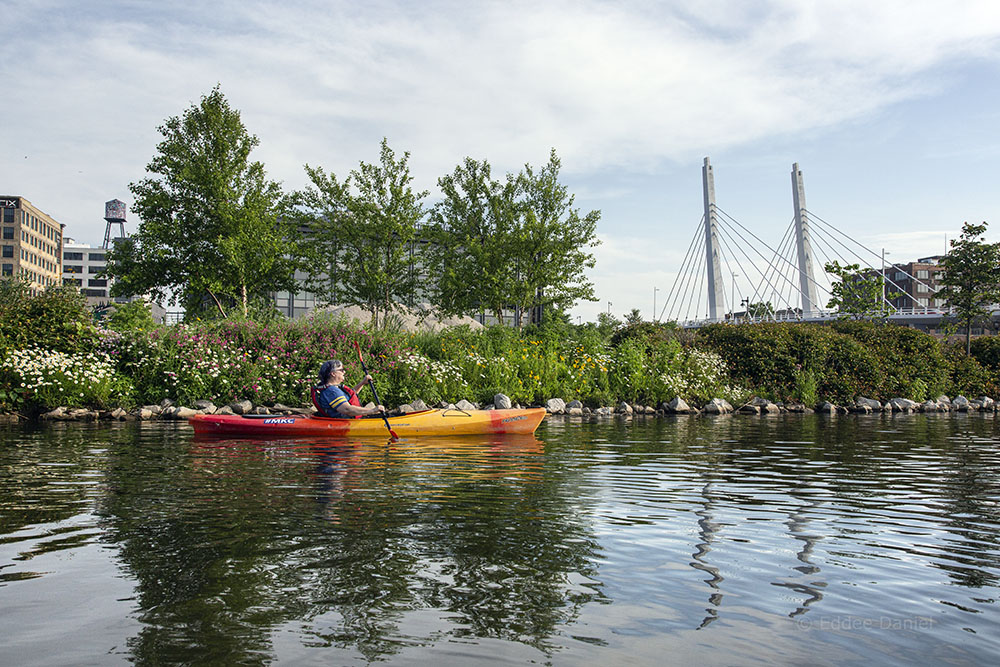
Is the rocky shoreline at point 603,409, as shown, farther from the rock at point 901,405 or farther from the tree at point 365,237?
the tree at point 365,237

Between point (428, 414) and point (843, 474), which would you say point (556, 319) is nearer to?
point (428, 414)

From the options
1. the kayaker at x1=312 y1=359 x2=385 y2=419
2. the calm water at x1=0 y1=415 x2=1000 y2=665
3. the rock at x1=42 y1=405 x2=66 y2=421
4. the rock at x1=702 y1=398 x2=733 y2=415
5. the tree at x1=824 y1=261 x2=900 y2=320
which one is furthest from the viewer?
the tree at x1=824 y1=261 x2=900 y2=320

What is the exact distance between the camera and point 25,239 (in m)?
105

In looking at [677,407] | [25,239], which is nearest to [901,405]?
[677,407]

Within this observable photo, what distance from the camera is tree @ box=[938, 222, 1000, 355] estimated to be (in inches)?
1179

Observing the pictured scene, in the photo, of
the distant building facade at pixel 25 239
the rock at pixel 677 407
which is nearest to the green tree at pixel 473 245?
the rock at pixel 677 407

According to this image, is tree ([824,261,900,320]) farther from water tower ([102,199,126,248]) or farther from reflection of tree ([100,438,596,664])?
water tower ([102,199,126,248])

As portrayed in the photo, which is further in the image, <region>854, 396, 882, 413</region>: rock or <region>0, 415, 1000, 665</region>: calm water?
<region>854, 396, 882, 413</region>: rock

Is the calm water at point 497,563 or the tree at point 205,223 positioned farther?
the tree at point 205,223

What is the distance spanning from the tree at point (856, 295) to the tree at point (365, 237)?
21.6 m

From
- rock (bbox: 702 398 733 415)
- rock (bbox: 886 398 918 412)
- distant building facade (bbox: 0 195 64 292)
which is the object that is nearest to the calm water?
rock (bbox: 702 398 733 415)

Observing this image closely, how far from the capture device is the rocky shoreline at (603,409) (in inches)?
658

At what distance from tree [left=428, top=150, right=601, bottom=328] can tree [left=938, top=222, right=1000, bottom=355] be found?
15198 mm

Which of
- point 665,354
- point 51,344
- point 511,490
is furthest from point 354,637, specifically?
point 665,354
